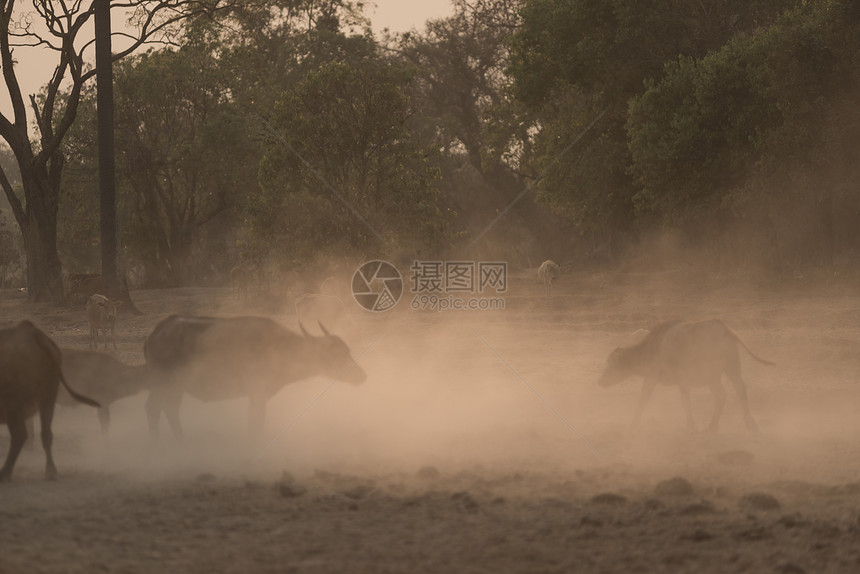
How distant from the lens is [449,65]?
58062 mm

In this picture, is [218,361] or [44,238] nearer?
[218,361]

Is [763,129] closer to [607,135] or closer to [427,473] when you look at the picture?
[607,135]

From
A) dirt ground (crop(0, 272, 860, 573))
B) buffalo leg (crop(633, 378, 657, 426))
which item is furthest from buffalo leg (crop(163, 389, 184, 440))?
buffalo leg (crop(633, 378, 657, 426))

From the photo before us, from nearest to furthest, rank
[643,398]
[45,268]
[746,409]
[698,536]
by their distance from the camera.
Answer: [698,536], [746,409], [643,398], [45,268]

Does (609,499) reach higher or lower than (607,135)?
lower

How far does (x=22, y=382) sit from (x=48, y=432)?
511 millimetres

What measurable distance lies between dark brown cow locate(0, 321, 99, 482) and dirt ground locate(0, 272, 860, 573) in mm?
325

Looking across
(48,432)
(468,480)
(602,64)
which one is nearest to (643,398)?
(468,480)

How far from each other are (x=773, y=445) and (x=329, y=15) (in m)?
50.7

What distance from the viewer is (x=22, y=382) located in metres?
8.39

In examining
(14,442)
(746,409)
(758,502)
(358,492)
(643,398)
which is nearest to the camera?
(758,502)

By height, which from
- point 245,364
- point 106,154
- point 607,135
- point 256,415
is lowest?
point 256,415

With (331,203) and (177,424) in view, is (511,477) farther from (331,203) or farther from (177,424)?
(331,203)

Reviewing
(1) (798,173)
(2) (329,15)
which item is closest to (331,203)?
(1) (798,173)
